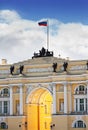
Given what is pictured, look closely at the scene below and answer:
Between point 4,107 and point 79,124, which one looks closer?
point 79,124

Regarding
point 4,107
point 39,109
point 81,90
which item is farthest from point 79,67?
point 4,107

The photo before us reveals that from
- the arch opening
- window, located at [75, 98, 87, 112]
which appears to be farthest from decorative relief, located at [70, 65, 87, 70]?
the arch opening

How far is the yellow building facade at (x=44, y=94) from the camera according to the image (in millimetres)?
55125

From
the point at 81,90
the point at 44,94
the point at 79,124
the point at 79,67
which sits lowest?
the point at 79,124

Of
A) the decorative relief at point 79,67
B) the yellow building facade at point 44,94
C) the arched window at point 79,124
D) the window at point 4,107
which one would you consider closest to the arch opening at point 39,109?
the yellow building facade at point 44,94

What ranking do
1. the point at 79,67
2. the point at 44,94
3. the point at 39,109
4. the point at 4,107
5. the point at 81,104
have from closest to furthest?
the point at 81,104, the point at 79,67, the point at 4,107, the point at 39,109, the point at 44,94

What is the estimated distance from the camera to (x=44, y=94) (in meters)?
60.3

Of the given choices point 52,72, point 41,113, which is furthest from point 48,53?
point 41,113

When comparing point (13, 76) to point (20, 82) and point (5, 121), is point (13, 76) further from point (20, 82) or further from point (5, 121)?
point (5, 121)

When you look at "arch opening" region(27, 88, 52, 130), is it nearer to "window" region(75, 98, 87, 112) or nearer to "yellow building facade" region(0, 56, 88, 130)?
"yellow building facade" region(0, 56, 88, 130)

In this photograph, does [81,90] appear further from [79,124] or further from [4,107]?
[4,107]

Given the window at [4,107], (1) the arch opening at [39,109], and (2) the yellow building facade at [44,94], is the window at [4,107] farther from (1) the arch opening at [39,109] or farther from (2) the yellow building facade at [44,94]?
(1) the arch opening at [39,109]

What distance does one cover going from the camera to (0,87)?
5947 cm

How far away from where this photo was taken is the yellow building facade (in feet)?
181
